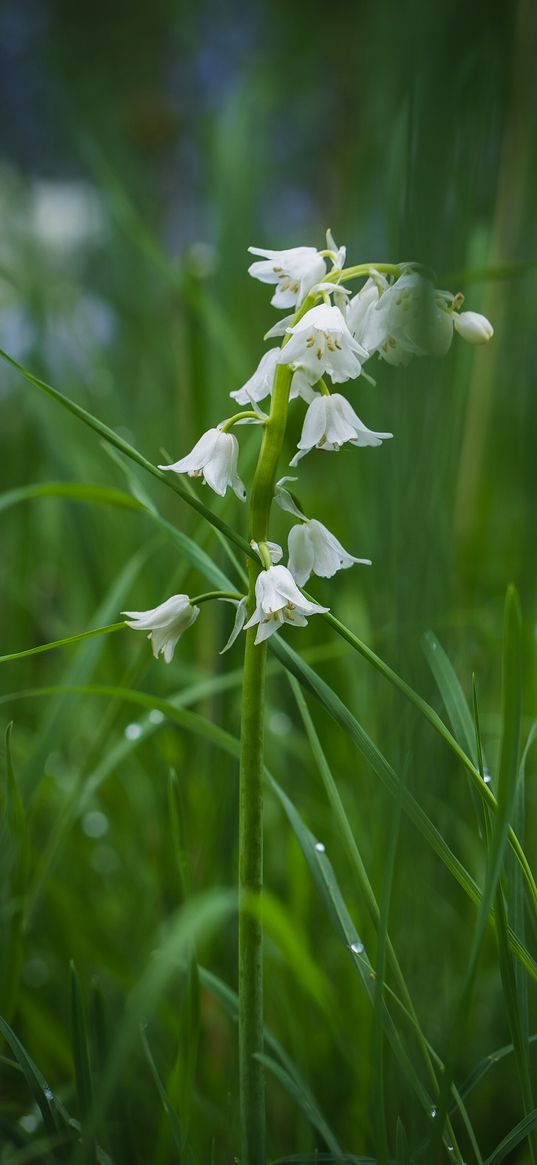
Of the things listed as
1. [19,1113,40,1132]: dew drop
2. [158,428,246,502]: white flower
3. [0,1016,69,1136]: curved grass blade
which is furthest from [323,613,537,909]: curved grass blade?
[19,1113,40,1132]: dew drop

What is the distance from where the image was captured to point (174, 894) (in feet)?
3.58

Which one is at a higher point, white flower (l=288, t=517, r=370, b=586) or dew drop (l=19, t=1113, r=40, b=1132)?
white flower (l=288, t=517, r=370, b=586)

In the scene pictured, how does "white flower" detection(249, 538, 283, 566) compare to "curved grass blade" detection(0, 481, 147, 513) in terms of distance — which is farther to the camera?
"curved grass blade" detection(0, 481, 147, 513)

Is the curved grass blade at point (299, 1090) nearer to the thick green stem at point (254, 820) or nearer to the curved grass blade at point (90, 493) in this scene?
the thick green stem at point (254, 820)

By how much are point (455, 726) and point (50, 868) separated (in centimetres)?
47

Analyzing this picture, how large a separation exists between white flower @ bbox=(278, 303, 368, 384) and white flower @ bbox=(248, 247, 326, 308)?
5cm

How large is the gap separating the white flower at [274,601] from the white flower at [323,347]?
0.13 metres

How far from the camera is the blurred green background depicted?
1.81ft

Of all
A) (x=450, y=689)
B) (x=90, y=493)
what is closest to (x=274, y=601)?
(x=450, y=689)

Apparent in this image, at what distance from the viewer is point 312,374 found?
0.59m

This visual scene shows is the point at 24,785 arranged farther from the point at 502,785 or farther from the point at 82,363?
the point at 82,363

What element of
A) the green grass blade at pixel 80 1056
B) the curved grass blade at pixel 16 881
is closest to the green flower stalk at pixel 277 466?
the green grass blade at pixel 80 1056

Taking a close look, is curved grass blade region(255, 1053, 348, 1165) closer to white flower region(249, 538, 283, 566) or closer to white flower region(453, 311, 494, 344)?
white flower region(249, 538, 283, 566)

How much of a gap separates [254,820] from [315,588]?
0.66 meters
